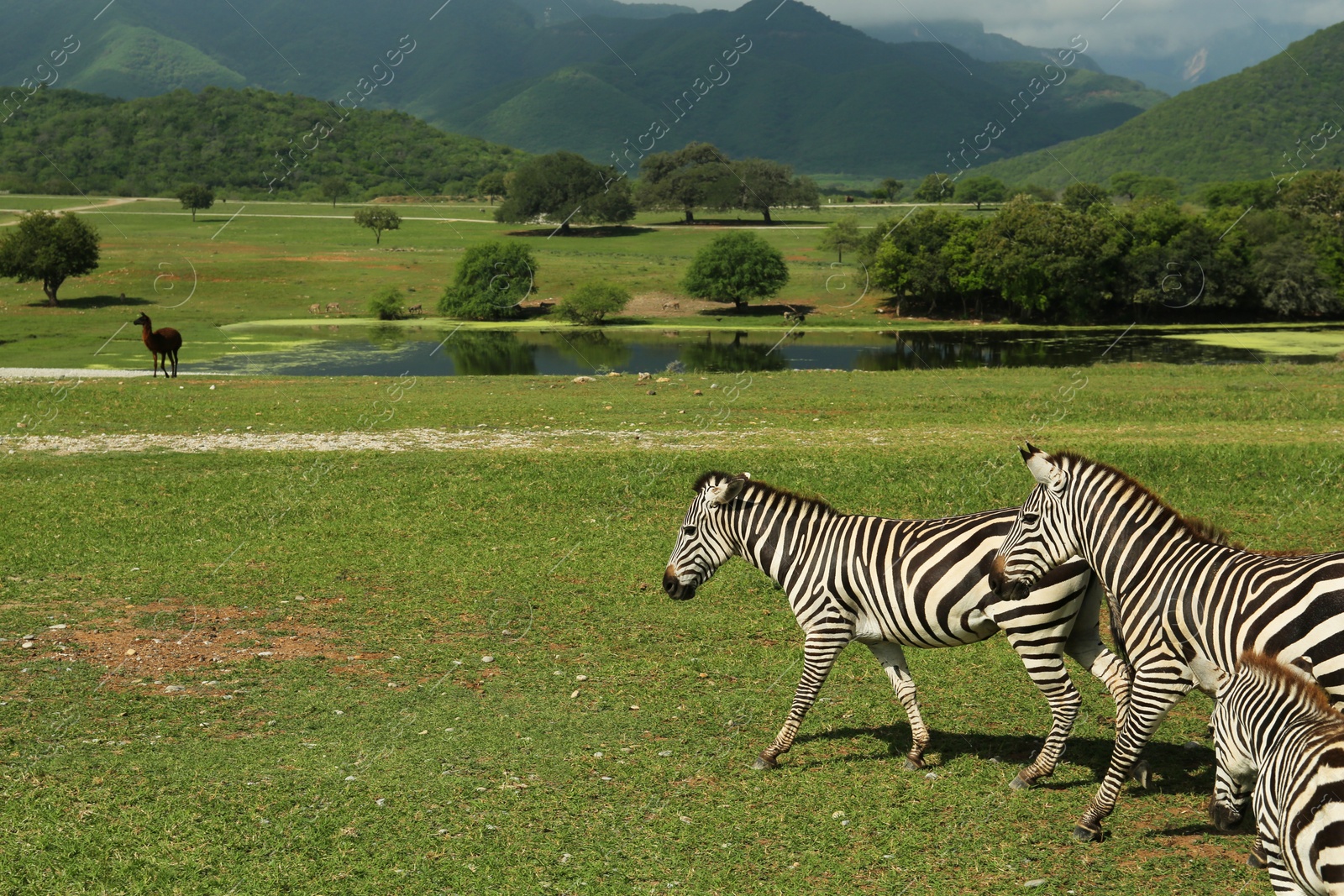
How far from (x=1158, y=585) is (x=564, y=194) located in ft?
410

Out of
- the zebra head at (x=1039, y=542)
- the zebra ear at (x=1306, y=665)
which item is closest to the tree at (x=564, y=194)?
the zebra head at (x=1039, y=542)

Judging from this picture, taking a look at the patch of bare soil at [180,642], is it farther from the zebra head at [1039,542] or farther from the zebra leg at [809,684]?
the zebra head at [1039,542]

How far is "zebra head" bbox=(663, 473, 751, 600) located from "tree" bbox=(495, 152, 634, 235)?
11683 cm

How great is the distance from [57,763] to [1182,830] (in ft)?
31.4

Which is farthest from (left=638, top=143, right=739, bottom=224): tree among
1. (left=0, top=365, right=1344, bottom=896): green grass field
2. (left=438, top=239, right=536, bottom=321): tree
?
(left=0, top=365, right=1344, bottom=896): green grass field

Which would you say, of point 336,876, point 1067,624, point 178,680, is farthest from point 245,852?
point 1067,624

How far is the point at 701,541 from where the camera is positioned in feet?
33.9

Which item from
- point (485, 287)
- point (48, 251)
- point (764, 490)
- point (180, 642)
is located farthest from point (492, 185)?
point (764, 490)

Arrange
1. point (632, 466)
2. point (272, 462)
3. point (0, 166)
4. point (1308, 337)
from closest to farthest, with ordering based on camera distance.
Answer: point (632, 466), point (272, 462), point (1308, 337), point (0, 166)

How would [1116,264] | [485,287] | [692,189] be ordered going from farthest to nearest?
1. [692,189]
2. [485,287]
3. [1116,264]

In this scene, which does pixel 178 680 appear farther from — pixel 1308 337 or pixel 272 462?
pixel 1308 337

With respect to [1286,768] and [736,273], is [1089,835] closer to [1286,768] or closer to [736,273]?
[1286,768]

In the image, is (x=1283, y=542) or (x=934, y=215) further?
(x=934, y=215)

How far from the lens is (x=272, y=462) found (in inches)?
919
